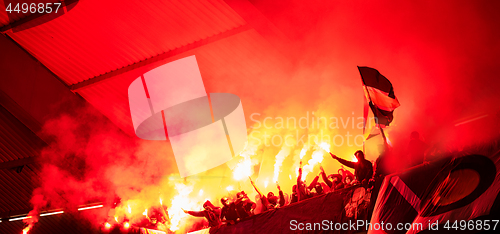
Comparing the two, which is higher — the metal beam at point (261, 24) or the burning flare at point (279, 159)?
the metal beam at point (261, 24)

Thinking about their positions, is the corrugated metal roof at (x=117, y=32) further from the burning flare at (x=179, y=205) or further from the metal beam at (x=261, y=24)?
the burning flare at (x=179, y=205)

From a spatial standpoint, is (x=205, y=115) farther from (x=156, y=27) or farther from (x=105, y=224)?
(x=105, y=224)

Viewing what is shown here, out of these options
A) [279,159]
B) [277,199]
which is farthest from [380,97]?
[279,159]

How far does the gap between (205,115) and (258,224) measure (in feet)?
10.6

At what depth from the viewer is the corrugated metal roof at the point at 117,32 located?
16.6 feet

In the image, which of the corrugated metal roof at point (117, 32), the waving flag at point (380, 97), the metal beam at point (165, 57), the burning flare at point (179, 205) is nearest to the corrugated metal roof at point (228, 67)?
the metal beam at point (165, 57)

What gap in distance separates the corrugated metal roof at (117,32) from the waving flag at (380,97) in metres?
2.23

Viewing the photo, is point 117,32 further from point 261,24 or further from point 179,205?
point 179,205

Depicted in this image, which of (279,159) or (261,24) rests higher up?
(261,24)

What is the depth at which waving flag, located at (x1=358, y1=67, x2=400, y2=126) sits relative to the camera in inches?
163

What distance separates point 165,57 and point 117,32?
899 millimetres

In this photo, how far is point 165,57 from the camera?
5.79 metres

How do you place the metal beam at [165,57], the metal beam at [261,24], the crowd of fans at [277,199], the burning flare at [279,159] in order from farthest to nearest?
the burning flare at [279,159] → the metal beam at [165,57] → the metal beam at [261,24] → the crowd of fans at [277,199]

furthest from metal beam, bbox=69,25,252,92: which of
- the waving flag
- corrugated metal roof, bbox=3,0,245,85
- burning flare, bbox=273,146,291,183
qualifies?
burning flare, bbox=273,146,291,183
